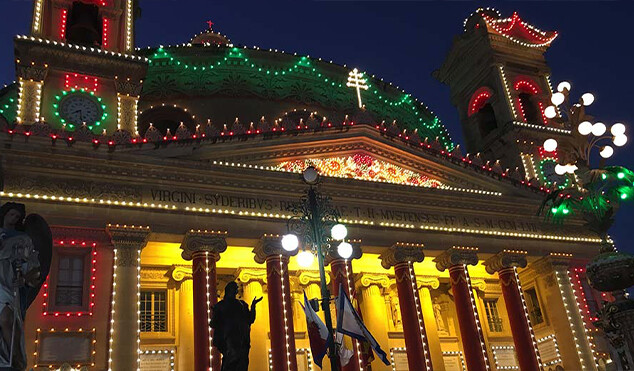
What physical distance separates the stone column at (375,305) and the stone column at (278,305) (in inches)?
231

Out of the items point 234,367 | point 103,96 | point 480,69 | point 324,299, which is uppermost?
point 480,69

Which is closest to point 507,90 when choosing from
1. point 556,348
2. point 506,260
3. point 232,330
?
point 506,260

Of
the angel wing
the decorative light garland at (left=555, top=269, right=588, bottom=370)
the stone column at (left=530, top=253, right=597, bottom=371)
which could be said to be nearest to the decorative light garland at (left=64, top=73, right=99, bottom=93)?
the angel wing

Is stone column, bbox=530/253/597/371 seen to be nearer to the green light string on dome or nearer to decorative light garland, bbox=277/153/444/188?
decorative light garland, bbox=277/153/444/188

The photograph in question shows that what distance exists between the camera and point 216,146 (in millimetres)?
20875

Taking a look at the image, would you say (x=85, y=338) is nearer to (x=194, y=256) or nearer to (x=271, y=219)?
(x=194, y=256)

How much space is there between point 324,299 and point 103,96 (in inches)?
550

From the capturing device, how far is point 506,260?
24.3 m

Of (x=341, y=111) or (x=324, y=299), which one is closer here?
(x=324, y=299)

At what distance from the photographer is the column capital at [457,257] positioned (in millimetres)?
23391

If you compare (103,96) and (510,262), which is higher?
(103,96)

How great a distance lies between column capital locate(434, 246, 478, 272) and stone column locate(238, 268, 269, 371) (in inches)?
276

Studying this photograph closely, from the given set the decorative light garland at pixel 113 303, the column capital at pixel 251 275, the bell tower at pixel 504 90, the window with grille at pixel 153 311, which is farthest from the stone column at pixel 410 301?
the bell tower at pixel 504 90

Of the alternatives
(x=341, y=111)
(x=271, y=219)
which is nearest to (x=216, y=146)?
(x=271, y=219)
